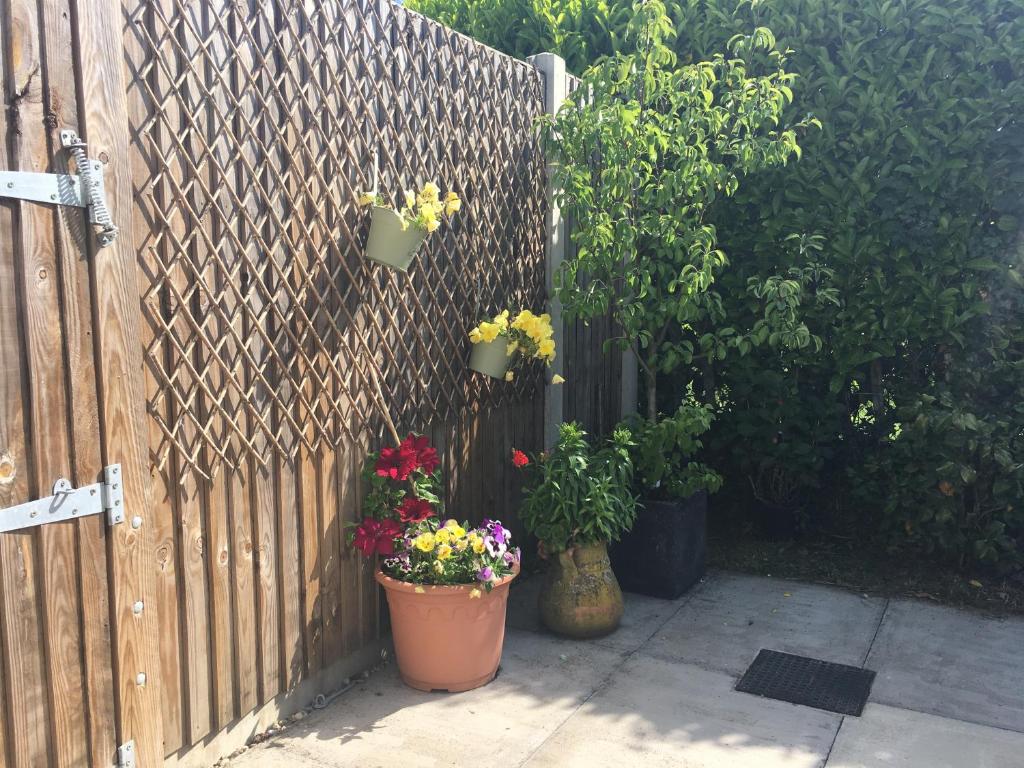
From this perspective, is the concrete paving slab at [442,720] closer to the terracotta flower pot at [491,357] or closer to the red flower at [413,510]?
the red flower at [413,510]

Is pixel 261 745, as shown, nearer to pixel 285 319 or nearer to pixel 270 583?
pixel 270 583

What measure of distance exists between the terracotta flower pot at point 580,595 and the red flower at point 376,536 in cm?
84

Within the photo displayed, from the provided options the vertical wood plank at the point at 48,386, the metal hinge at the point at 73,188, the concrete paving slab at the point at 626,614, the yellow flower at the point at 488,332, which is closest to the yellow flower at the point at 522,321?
the yellow flower at the point at 488,332

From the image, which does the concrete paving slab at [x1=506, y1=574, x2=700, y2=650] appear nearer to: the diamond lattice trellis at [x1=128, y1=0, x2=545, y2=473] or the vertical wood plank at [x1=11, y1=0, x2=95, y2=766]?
the diamond lattice trellis at [x1=128, y1=0, x2=545, y2=473]

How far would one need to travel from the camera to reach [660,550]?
13.6 feet

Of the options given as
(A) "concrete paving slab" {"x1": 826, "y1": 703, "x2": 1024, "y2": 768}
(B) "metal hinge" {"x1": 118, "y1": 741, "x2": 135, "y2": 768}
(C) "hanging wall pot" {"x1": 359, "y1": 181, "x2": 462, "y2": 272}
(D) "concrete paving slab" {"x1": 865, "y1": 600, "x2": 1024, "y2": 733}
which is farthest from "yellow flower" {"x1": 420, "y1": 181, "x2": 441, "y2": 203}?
(D) "concrete paving slab" {"x1": 865, "y1": 600, "x2": 1024, "y2": 733}

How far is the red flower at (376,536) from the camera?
122 inches

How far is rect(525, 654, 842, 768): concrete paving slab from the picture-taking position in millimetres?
A: 2766

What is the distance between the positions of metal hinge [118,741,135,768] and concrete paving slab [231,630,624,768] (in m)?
0.56

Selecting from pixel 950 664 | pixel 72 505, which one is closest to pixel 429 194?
pixel 72 505

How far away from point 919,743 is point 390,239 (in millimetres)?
2366

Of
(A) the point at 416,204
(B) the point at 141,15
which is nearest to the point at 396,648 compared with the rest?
(A) the point at 416,204

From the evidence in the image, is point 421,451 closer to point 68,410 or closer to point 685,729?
point 685,729

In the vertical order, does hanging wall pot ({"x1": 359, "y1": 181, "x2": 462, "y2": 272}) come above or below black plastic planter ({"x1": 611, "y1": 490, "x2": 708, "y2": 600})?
above
